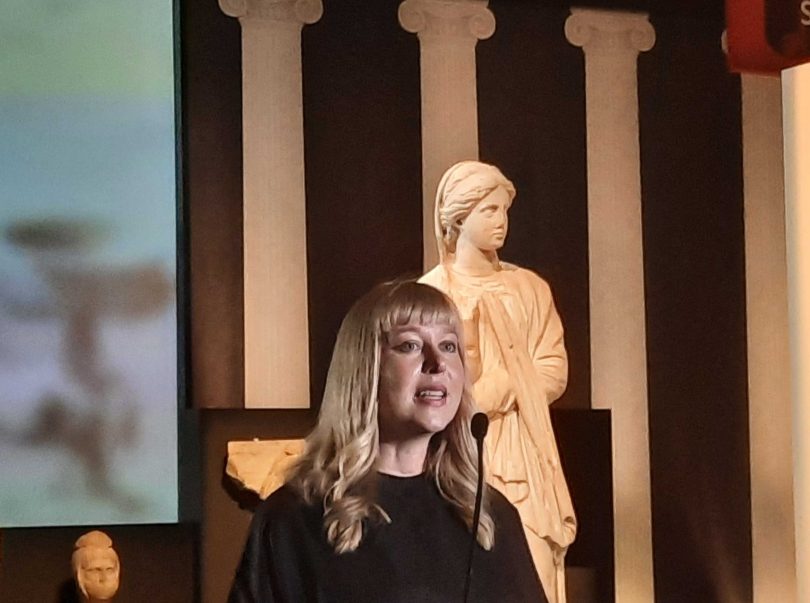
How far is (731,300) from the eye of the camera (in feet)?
15.3

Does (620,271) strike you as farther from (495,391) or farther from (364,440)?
(364,440)

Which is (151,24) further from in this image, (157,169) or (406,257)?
(406,257)

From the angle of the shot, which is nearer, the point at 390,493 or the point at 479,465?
the point at 479,465

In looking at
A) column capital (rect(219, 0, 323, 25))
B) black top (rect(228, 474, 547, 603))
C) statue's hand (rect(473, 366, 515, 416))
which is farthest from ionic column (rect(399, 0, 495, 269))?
black top (rect(228, 474, 547, 603))

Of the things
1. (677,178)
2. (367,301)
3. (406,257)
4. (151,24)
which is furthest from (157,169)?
(367,301)

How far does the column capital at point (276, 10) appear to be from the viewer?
4141mm

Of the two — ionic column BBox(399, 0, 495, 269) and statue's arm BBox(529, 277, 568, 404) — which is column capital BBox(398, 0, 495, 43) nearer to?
ionic column BBox(399, 0, 495, 269)

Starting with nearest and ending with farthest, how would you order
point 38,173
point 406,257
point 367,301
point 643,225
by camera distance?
point 367,301 < point 38,173 < point 406,257 < point 643,225

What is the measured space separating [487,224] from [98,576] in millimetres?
1369

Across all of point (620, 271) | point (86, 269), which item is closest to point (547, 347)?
point (620, 271)

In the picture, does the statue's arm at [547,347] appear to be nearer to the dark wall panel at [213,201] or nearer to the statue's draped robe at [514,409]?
the statue's draped robe at [514,409]

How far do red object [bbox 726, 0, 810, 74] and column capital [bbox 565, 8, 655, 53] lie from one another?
358cm

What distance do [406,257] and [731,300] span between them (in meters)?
1.16

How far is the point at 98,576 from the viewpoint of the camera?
132 inches
